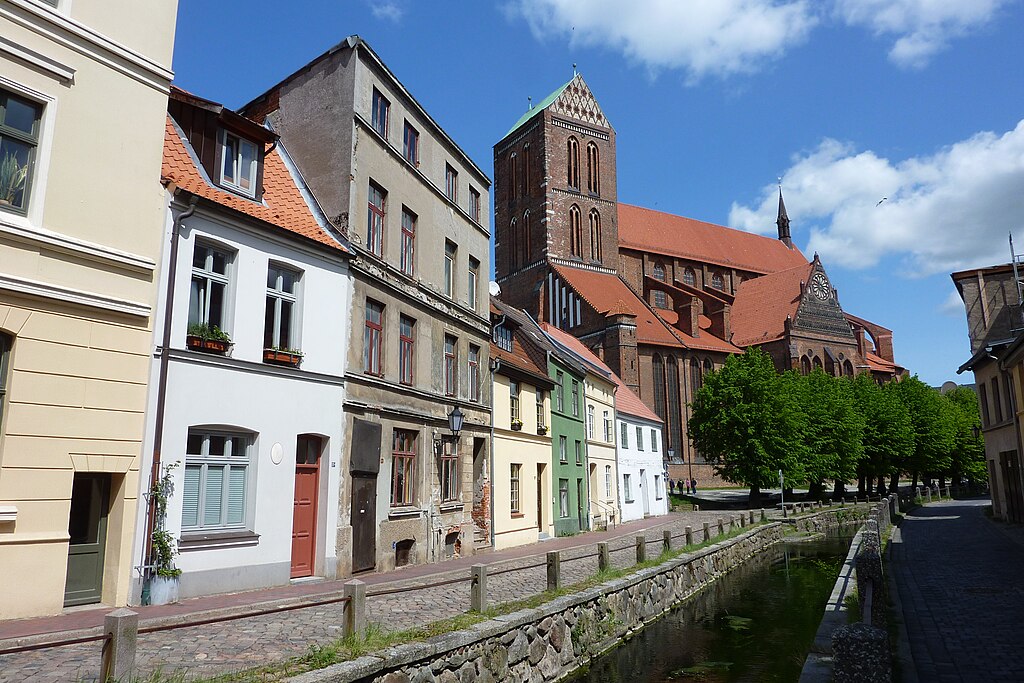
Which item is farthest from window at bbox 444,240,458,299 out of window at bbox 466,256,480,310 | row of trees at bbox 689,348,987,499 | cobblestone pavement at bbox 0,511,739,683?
row of trees at bbox 689,348,987,499

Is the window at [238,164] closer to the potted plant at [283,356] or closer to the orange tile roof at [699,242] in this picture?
the potted plant at [283,356]

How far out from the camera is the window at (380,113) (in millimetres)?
16688

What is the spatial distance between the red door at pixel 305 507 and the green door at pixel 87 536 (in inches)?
139

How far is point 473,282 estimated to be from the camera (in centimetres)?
2206

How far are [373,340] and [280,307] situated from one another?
2893 millimetres

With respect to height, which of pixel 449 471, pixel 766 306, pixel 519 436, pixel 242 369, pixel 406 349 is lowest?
pixel 449 471

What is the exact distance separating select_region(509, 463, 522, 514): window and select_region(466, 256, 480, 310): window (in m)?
5.59

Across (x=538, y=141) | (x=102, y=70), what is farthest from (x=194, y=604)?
(x=538, y=141)

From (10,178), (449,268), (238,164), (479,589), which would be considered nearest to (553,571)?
(479,589)

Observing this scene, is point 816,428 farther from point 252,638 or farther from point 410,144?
point 252,638

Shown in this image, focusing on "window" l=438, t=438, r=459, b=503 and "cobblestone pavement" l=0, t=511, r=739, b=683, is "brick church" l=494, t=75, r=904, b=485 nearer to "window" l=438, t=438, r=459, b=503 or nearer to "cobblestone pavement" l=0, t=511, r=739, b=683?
"window" l=438, t=438, r=459, b=503

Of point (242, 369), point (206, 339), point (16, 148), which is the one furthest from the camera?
point (242, 369)

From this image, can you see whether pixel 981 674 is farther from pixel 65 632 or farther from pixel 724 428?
pixel 724 428

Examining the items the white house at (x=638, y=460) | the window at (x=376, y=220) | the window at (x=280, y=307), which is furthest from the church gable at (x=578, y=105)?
the window at (x=280, y=307)
